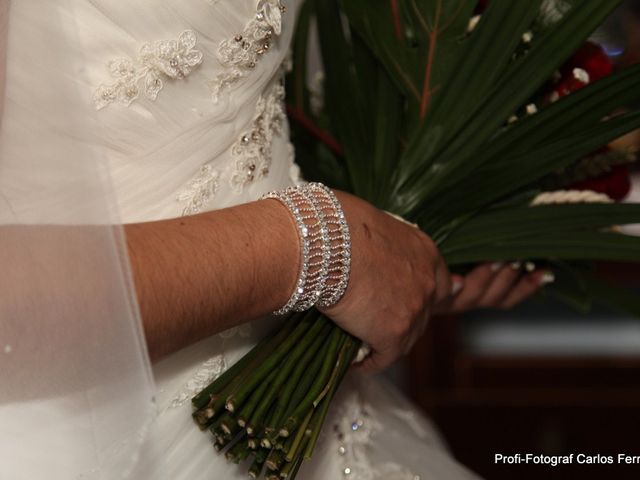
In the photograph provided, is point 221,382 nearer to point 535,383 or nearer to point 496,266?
point 496,266

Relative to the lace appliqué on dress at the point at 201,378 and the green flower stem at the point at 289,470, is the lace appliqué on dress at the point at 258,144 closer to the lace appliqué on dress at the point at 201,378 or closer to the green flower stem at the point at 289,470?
the lace appliqué on dress at the point at 201,378

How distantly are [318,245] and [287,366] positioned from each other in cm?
16

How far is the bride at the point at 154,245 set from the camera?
67 cm

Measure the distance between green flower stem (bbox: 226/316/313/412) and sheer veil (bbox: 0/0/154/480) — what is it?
0.15 meters

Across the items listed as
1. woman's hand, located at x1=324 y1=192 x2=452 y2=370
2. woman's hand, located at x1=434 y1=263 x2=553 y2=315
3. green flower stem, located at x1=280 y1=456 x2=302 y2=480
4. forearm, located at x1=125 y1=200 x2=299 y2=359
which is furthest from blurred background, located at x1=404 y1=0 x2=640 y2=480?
forearm, located at x1=125 y1=200 x2=299 y2=359

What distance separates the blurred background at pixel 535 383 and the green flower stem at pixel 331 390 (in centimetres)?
168

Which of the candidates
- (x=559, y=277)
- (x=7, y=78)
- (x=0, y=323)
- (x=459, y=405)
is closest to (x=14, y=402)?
(x=0, y=323)

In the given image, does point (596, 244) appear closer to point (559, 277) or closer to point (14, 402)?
point (559, 277)

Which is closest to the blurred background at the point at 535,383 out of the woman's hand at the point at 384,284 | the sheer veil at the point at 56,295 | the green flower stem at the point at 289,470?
the woman's hand at the point at 384,284

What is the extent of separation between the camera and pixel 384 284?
3.06ft

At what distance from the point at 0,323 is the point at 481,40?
74 centimetres

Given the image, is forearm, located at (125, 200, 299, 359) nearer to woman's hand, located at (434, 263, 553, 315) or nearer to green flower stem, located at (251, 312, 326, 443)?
green flower stem, located at (251, 312, 326, 443)

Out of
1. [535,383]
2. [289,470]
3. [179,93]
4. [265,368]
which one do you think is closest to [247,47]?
[179,93]

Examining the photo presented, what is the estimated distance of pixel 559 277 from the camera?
129 centimetres
